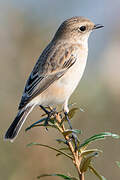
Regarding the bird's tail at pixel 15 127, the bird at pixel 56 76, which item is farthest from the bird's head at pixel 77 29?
the bird's tail at pixel 15 127

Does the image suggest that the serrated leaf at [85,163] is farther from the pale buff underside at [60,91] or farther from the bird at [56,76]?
the pale buff underside at [60,91]

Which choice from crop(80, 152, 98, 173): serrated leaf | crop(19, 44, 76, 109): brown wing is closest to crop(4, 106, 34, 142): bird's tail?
crop(19, 44, 76, 109): brown wing

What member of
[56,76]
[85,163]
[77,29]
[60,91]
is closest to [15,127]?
[60,91]

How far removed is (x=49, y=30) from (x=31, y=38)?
19.2 inches

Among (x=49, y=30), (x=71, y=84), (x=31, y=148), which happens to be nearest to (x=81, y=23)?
(x=49, y=30)

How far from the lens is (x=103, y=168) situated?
5.22 m

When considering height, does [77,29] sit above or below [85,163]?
above

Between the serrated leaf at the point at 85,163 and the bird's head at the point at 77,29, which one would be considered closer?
the serrated leaf at the point at 85,163

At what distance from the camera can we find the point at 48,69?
186 inches

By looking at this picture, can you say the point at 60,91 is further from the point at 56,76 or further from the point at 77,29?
the point at 77,29

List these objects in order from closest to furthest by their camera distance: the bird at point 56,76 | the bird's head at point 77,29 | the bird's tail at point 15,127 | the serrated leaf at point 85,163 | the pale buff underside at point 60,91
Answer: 1. the serrated leaf at point 85,163
2. the bird's tail at point 15,127
3. the bird at point 56,76
4. the pale buff underside at point 60,91
5. the bird's head at point 77,29

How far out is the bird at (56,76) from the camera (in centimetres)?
422

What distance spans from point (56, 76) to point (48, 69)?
20 cm

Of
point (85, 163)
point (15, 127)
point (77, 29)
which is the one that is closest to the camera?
point (85, 163)
